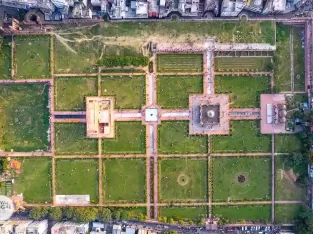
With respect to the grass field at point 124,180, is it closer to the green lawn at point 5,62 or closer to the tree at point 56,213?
the tree at point 56,213

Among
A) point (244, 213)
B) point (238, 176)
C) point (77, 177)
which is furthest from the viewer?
point (244, 213)

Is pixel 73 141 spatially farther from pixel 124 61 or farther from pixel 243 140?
pixel 243 140

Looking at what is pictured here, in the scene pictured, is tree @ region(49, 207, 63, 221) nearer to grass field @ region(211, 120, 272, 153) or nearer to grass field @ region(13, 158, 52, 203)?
grass field @ region(13, 158, 52, 203)

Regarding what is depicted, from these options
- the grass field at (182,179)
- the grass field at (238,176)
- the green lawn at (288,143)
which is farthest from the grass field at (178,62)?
the green lawn at (288,143)

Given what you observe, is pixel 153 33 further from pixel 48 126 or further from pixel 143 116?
pixel 48 126

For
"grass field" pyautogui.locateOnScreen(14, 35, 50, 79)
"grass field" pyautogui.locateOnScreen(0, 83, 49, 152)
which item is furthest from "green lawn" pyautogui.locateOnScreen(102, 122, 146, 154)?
"grass field" pyautogui.locateOnScreen(14, 35, 50, 79)

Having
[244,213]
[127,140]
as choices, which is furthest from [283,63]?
[127,140]
